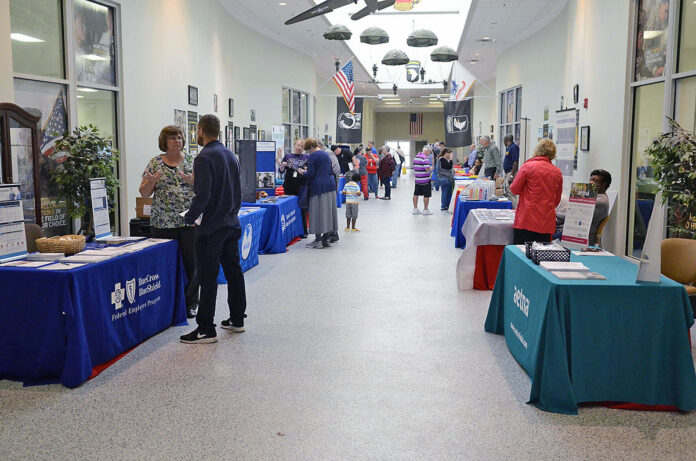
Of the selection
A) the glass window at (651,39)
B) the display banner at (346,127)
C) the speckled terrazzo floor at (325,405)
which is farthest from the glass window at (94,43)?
the display banner at (346,127)

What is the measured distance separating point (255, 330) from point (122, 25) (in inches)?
174

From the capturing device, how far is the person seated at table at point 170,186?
4.90 meters

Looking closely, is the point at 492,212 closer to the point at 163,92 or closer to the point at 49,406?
the point at 163,92

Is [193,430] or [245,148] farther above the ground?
[245,148]

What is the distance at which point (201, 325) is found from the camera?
15.5 ft

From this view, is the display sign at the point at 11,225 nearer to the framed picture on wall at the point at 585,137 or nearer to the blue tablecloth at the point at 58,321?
the blue tablecloth at the point at 58,321

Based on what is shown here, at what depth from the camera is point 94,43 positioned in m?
6.98

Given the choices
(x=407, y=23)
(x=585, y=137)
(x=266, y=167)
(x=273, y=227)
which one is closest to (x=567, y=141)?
(x=585, y=137)

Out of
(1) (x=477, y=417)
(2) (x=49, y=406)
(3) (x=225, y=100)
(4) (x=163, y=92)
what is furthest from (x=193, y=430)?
(3) (x=225, y=100)

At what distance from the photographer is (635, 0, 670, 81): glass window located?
21.4 ft

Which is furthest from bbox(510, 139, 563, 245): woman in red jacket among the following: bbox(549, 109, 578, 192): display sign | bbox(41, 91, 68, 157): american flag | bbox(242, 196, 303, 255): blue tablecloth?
bbox(41, 91, 68, 157): american flag

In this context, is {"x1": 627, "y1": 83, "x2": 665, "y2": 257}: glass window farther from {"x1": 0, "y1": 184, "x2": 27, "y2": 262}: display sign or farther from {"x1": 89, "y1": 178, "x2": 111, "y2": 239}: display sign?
{"x1": 0, "y1": 184, "x2": 27, "y2": 262}: display sign

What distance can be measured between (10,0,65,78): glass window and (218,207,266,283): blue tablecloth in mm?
2440

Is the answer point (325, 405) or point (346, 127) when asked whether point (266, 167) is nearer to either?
point (325, 405)
